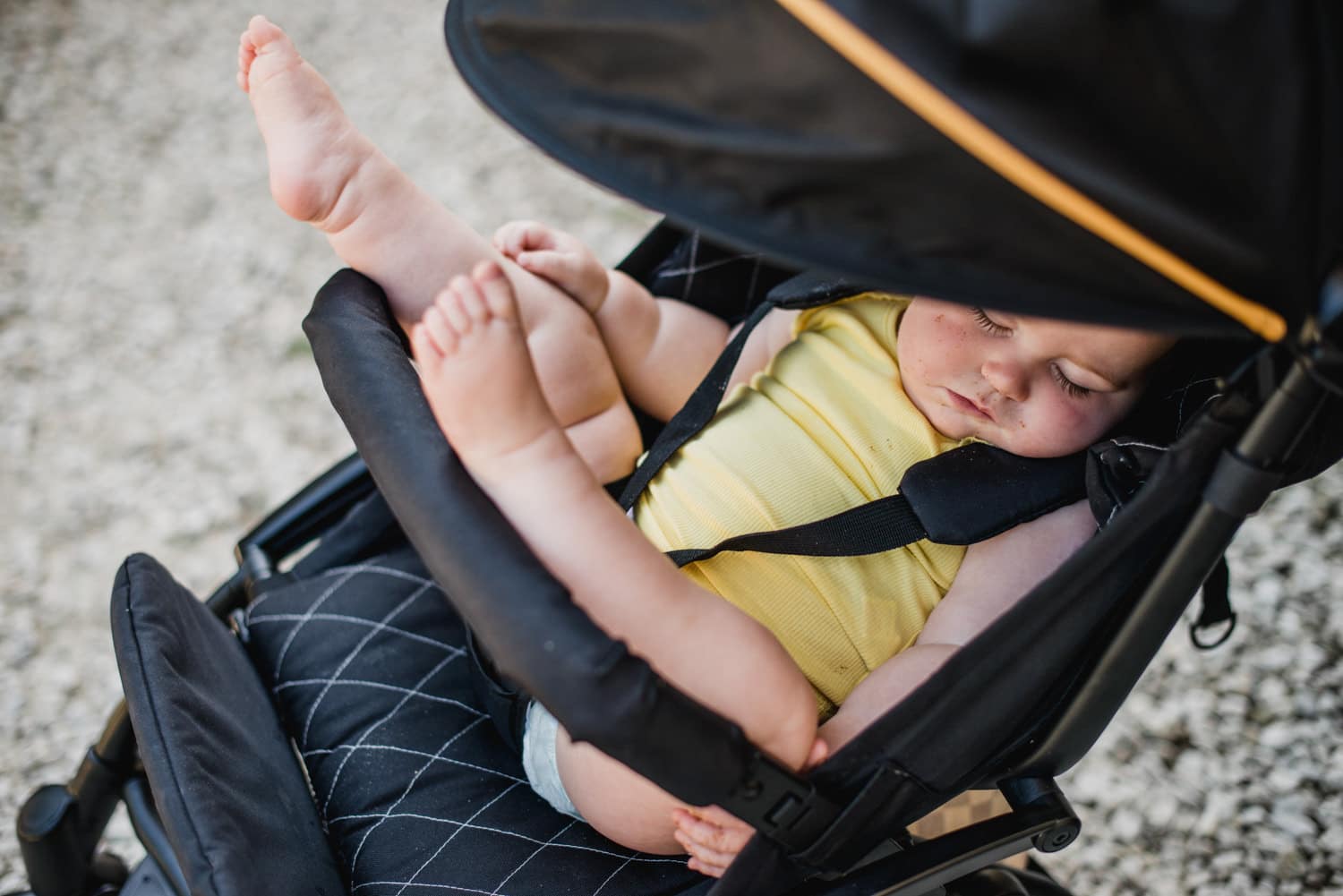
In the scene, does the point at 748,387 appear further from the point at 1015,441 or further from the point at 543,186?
the point at 543,186

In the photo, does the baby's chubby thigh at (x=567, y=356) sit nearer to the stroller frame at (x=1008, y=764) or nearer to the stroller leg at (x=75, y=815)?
the stroller frame at (x=1008, y=764)

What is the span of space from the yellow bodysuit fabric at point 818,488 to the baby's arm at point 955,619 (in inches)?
1.6

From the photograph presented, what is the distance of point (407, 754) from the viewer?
1.05 metres

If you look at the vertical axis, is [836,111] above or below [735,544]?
above

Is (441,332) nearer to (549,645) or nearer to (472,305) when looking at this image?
(472,305)

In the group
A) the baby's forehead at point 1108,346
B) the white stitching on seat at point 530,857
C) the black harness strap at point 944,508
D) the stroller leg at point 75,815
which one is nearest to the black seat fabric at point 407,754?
the white stitching on seat at point 530,857

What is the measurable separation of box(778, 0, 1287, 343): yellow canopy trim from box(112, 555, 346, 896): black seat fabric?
66 centimetres

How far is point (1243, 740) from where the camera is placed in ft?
5.29

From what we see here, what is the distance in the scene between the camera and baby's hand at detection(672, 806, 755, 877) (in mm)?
859

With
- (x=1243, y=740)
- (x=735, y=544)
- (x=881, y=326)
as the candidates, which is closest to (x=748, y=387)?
(x=881, y=326)

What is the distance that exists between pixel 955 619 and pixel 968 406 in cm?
19

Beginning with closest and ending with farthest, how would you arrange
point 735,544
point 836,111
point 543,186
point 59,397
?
point 836,111, point 735,544, point 59,397, point 543,186

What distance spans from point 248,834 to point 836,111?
0.66 metres

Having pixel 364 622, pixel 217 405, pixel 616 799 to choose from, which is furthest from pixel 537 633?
pixel 217 405
